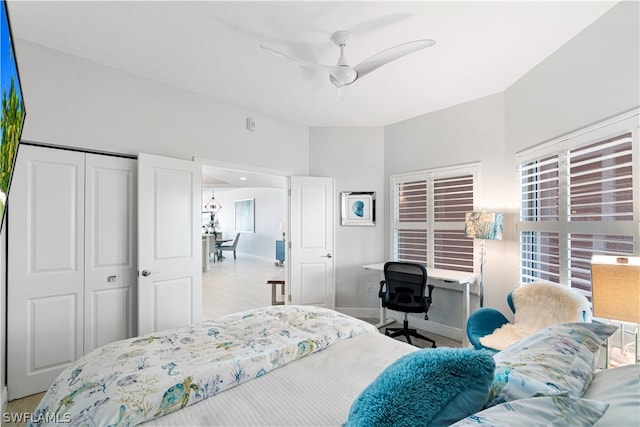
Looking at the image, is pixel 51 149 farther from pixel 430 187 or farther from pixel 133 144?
pixel 430 187

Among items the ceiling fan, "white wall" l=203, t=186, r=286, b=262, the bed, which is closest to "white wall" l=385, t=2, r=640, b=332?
the ceiling fan

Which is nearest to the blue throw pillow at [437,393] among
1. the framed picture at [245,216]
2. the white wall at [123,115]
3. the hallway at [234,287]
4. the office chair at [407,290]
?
the office chair at [407,290]

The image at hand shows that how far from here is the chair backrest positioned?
3.10 meters

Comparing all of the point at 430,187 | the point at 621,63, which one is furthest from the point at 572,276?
the point at 430,187

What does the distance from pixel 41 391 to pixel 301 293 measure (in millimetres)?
2659

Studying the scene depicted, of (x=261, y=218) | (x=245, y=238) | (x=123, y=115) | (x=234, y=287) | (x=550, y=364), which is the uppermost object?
(x=123, y=115)

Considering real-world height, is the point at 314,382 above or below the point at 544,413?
below

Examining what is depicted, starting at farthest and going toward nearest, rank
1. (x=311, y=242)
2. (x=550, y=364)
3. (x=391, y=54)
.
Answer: (x=311, y=242)
(x=391, y=54)
(x=550, y=364)

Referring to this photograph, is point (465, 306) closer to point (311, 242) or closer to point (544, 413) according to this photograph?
point (311, 242)

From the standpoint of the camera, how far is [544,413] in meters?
0.63

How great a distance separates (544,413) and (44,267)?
10.5 ft

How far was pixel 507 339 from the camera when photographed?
87.8 inches

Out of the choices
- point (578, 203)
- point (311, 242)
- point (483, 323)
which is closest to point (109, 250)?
point (311, 242)

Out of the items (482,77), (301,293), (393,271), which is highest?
(482,77)
